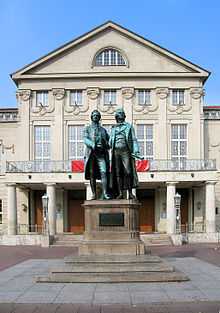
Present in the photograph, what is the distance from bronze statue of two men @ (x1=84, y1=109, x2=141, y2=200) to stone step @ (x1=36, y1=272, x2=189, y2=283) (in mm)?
2523

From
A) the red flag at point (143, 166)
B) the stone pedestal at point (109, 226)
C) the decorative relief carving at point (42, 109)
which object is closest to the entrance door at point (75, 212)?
the decorative relief carving at point (42, 109)

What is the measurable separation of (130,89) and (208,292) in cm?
3204

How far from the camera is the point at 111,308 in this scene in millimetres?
8602

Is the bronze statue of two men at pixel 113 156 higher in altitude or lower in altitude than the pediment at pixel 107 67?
lower

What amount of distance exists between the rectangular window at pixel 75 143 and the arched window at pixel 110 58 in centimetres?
580

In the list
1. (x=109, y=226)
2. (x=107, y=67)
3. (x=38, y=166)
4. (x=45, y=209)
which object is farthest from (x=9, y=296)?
(x=107, y=67)

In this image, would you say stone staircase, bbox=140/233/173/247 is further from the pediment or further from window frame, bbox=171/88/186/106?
the pediment

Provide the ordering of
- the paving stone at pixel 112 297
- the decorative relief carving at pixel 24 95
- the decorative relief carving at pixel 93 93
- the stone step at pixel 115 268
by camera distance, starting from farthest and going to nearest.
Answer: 1. the decorative relief carving at pixel 24 95
2. the decorative relief carving at pixel 93 93
3. the stone step at pixel 115 268
4. the paving stone at pixel 112 297

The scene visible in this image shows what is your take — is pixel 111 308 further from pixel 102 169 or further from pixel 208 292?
pixel 102 169

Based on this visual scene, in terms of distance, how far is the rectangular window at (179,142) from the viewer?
40.7 m

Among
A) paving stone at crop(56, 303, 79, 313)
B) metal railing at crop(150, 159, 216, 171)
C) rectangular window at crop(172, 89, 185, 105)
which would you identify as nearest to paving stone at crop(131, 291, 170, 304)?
paving stone at crop(56, 303, 79, 313)

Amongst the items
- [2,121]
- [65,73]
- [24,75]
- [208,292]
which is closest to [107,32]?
[65,73]

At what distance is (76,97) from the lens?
41531mm

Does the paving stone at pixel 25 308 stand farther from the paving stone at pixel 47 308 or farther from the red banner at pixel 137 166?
the red banner at pixel 137 166
